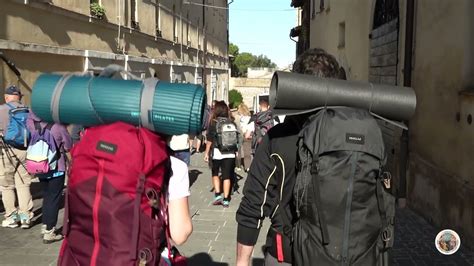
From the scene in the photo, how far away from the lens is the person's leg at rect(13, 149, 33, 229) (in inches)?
258

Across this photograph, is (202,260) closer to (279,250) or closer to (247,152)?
(279,250)

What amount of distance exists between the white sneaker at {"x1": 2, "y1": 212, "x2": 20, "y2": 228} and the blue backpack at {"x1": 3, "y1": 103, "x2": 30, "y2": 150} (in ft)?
3.04

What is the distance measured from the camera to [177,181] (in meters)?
2.44

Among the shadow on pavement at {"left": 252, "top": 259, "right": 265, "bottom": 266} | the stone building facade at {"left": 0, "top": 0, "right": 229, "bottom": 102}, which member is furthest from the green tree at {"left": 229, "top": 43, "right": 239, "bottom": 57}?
the shadow on pavement at {"left": 252, "top": 259, "right": 265, "bottom": 266}

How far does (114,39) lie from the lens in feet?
48.3

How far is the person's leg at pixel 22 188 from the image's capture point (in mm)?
6559

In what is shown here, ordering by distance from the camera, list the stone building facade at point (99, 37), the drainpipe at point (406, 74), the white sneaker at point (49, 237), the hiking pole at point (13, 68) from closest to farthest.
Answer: the white sneaker at point (49, 237) → the drainpipe at point (406, 74) → the hiking pole at point (13, 68) → the stone building facade at point (99, 37)

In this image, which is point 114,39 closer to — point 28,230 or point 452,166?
point 28,230

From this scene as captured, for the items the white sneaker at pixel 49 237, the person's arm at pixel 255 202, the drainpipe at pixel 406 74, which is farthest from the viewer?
the drainpipe at pixel 406 74

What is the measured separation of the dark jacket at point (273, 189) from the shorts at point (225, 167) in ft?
18.6

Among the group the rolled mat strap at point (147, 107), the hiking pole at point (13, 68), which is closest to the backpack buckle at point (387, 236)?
the rolled mat strap at point (147, 107)

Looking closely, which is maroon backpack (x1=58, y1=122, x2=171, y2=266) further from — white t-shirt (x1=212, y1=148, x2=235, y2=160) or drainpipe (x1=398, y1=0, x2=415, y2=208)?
drainpipe (x1=398, y1=0, x2=415, y2=208)

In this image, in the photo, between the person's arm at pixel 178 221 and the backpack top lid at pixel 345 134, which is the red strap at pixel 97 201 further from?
the backpack top lid at pixel 345 134

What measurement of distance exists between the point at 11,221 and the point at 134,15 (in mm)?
11338
